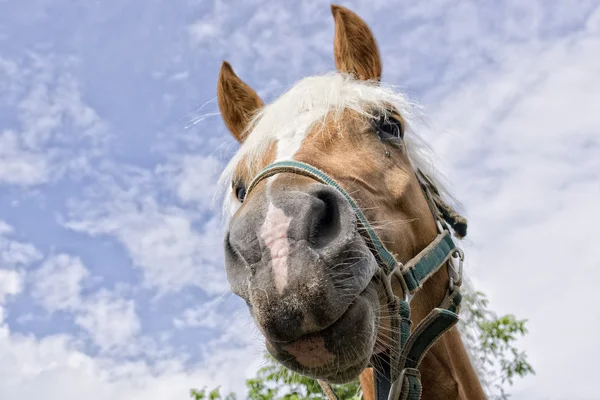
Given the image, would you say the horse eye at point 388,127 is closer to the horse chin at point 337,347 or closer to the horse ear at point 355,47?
the horse ear at point 355,47

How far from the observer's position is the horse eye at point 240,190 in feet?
9.43

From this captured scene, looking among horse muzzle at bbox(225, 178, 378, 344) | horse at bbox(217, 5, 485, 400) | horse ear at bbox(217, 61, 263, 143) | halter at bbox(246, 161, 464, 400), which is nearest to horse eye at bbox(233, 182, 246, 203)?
horse at bbox(217, 5, 485, 400)

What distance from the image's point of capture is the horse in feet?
5.85

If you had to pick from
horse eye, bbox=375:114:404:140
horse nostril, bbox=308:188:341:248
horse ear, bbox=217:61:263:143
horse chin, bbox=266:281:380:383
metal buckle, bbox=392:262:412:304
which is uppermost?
horse ear, bbox=217:61:263:143

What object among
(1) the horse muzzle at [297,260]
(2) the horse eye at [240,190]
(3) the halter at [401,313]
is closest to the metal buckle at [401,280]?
(3) the halter at [401,313]

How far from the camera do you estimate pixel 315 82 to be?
2973 millimetres

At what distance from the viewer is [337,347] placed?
185 cm

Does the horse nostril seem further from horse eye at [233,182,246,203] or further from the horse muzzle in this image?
horse eye at [233,182,246,203]

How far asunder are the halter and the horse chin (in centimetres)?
26

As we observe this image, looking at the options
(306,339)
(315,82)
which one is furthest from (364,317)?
(315,82)

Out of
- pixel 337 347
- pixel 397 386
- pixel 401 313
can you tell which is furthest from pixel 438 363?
pixel 337 347

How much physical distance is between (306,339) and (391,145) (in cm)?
128

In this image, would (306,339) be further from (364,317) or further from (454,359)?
(454,359)

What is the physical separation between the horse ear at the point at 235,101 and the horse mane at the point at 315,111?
437 millimetres
